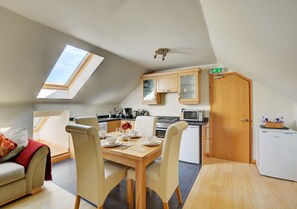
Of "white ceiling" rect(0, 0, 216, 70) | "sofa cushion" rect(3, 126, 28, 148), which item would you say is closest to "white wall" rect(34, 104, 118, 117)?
"sofa cushion" rect(3, 126, 28, 148)

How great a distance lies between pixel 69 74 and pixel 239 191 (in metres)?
3.80

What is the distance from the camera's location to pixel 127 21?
187 centimetres

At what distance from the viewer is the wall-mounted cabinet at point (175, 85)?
11.9 feet

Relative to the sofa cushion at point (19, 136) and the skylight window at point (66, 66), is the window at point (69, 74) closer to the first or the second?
the skylight window at point (66, 66)

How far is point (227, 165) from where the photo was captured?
3.24 m

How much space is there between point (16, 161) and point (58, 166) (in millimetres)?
1032

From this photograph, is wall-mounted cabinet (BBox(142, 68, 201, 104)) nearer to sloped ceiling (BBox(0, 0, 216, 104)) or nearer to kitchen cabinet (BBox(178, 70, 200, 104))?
kitchen cabinet (BBox(178, 70, 200, 104))

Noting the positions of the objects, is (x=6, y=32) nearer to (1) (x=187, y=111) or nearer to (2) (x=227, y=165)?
(1) (x=187, y=111)

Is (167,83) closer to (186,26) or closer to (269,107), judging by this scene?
(186,26)

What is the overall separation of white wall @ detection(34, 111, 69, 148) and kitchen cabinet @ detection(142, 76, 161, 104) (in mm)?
2012

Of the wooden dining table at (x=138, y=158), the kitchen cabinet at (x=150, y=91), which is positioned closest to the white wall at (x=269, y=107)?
the kitchen cabinet at (x=150, y=91)

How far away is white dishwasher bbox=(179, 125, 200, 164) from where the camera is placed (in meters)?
3.27

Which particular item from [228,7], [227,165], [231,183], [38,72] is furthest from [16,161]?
[227,165]

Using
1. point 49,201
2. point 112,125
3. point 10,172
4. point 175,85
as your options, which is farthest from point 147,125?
point 10,172
